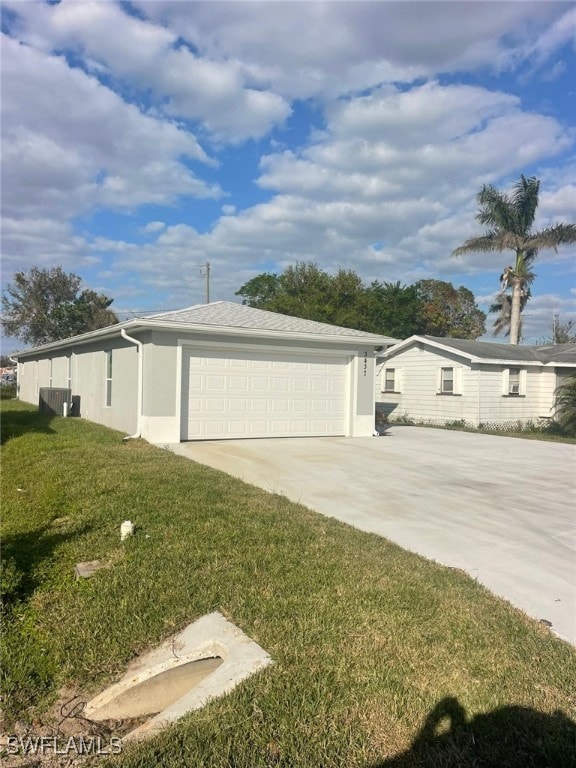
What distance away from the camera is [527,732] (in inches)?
100

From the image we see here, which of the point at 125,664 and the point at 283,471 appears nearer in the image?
the point at 125,664

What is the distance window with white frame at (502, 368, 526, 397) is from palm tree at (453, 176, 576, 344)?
649 centimetres

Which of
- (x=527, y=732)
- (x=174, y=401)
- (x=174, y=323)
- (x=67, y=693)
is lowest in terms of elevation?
(x=67, y=693)

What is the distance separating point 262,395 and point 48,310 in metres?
33.5

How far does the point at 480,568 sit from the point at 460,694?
2.21 metres

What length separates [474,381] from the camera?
756 inches

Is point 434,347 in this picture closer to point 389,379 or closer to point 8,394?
point 389,379

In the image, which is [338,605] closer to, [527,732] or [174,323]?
[527,732]

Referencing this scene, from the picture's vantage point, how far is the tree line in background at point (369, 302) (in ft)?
110

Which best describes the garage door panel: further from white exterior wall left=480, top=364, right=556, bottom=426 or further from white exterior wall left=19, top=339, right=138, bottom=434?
white exterior wall left=480, top=364, right=556, bottom=426

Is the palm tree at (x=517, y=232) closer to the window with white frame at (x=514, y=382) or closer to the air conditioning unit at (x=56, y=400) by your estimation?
the window with white frame at (x=514, y=382)

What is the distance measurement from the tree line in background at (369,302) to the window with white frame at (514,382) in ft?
42.2

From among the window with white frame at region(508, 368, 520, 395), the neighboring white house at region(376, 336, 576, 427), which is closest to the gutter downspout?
the neighboring white house at region(376, 336, 576, 427)

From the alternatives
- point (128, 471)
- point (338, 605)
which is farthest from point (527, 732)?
point (128, 471)
